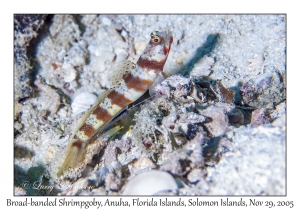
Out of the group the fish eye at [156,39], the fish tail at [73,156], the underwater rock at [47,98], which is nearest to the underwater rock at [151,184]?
the fish tail at [73,156]


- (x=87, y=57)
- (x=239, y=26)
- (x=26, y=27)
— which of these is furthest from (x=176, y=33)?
(x=26, y=27)

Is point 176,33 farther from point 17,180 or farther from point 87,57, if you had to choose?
point 17,180

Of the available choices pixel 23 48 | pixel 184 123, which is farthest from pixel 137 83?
pixel 23 48

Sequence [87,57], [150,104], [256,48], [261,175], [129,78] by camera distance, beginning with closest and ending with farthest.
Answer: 1. [261,175]
2. [150,104]
3. [129,78]
4. [256,48]
5. [87,57]

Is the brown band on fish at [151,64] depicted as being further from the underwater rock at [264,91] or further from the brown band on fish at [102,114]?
the underwater rock at [264,91]

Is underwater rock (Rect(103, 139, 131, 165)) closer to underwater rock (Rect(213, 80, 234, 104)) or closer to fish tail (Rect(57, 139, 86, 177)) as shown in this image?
fish tail (Rect(57, 139, 86, 177))

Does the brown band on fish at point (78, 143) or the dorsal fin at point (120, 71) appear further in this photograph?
the dorsal fin at point (120, 71)
